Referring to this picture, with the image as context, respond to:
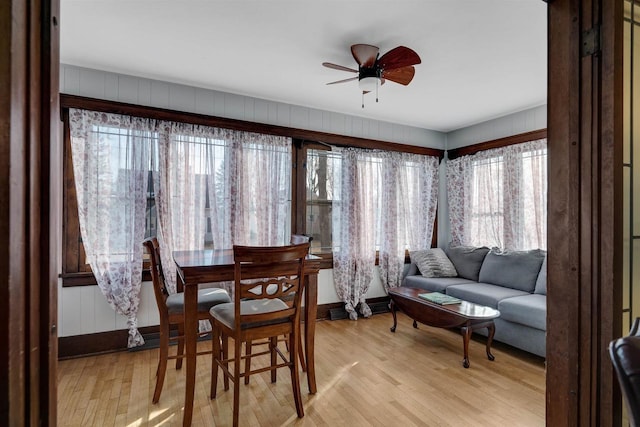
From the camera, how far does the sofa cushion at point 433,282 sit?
13.3 feet

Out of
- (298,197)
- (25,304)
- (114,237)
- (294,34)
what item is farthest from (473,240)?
(25,304)

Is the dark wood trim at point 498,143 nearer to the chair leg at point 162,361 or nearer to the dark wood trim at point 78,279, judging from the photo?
the chair leg at point 162,361

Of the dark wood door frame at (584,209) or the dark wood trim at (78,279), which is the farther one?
the dark wood trim at (78,279)

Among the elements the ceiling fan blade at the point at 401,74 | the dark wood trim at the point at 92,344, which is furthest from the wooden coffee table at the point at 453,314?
the dark wood trim at the point at 92,344

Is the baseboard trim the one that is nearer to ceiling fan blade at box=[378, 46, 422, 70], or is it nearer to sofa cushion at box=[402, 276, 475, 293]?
sofa cushion at box=[402, 276, 475, 293]

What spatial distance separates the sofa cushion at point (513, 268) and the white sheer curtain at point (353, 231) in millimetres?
1393

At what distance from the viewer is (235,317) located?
202 cm

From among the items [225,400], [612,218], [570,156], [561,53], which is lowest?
[225,400]

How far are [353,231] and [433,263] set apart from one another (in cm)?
113

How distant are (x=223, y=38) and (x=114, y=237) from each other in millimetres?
2014

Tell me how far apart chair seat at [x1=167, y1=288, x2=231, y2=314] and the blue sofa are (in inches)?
99.4

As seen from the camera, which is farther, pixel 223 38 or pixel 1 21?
pixel 223 38

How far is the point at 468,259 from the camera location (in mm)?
4449

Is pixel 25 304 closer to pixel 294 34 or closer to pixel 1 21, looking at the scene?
pixel 1 21
